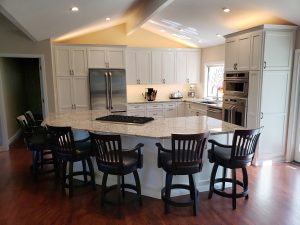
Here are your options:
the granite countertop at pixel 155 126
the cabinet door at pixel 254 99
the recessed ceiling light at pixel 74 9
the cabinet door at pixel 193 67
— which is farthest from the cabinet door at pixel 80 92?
the cabinet door at pixel 254 99

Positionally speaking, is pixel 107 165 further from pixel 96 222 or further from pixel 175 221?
pixel 175 221

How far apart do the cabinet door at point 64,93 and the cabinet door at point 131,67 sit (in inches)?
61.4

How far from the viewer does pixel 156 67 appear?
6.67 m

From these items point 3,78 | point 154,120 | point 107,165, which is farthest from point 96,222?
point 3,78

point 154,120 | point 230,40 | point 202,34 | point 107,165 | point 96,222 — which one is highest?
point 202,34

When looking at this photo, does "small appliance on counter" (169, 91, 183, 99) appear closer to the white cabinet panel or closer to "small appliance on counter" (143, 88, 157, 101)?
"small appliance on counter" (143, 88, 157, 101)

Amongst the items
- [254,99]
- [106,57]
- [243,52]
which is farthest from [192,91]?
[254,99]

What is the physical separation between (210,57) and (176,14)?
212 cm

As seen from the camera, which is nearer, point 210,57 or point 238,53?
point 238,53

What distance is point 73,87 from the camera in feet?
19.2

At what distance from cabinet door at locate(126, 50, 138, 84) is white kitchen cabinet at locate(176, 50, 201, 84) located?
1269 mm

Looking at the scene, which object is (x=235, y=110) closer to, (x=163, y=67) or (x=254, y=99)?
(x=254, y=99)

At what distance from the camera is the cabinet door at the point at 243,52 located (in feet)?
13.7

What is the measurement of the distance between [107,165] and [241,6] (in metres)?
3.18
